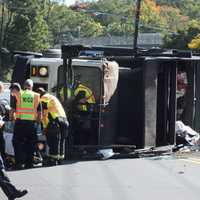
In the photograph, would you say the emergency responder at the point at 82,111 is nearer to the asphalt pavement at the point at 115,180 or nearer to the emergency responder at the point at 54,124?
the asphalt pavement at the point at 115,180

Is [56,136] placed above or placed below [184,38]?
above

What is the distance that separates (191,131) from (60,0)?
103599 mm

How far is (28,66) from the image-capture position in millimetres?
15586

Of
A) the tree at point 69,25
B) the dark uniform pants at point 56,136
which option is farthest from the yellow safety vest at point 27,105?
the tree at point 69,25

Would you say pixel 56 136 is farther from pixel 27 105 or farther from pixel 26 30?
pixel 26 30

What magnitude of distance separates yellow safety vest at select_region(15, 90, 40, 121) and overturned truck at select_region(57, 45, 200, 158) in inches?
55.0

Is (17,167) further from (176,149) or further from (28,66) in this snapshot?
(176,149)

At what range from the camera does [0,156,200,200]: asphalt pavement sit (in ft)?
33.5

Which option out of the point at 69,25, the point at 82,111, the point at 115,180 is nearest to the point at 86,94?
the point at 82,111

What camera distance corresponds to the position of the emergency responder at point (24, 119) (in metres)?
13.0

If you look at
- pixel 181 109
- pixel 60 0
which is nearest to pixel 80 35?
pixel 60 0

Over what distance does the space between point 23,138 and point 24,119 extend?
0.35 meters

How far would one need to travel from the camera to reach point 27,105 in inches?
515

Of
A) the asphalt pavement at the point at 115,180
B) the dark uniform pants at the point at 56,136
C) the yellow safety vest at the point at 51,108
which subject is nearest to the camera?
the asphalt pavement at the point at 115,180
